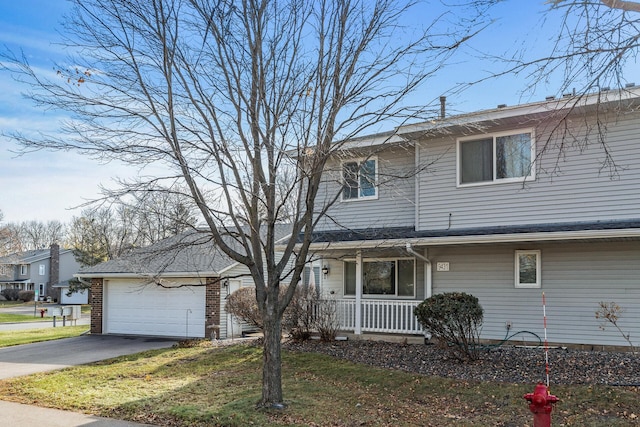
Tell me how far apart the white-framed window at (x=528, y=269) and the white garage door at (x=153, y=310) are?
10813 mm

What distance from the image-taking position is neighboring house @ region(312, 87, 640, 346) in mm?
11266

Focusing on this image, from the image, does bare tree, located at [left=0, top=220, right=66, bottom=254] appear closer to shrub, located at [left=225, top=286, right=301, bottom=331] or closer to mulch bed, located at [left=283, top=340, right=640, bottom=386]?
shrub, located at [left=225, top=286, right=301, bottom=331]

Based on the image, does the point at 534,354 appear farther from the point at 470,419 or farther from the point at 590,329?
the point at 470,419

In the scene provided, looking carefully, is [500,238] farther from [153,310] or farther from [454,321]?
[153,310]

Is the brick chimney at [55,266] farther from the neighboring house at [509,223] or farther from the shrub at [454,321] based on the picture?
the shrub at [454,321]

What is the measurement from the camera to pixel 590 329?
11.6m

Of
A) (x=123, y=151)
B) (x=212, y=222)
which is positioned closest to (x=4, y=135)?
(x=123, y=151)

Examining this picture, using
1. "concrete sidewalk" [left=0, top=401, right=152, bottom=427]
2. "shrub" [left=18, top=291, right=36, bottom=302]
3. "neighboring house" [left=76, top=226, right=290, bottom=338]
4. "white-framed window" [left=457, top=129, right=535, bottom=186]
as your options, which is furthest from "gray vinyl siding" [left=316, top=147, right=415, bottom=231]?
"shrub" [left=18, top=291, right=36, bottom=302]

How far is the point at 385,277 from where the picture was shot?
15086mm

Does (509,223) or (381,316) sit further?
(381,316)

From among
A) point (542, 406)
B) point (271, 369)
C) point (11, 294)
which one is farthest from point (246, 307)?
point (11, 294)

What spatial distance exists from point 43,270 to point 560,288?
60401mm

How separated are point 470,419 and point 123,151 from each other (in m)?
6.46

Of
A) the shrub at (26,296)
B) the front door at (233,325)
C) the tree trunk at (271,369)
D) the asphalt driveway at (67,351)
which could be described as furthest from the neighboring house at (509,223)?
the shrub at (26,296)
